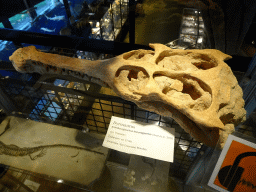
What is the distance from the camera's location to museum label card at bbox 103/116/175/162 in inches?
55.8

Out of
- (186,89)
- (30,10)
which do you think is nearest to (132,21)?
(186,89)

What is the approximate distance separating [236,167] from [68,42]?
243cm

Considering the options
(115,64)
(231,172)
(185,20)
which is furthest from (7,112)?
(185,20)

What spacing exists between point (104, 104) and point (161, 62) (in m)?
0.74

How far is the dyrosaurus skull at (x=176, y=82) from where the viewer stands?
1.31 meters

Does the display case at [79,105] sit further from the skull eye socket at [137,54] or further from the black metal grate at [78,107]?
the skull eye socket at [137,54]

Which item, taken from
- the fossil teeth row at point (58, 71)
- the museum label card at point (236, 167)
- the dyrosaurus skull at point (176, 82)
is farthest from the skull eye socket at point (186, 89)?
the fossil teeth row at point (58, 71)

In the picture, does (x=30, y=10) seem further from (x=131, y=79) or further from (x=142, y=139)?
(x=142, y=139)

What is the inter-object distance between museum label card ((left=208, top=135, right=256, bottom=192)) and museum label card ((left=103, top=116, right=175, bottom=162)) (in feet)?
1.46

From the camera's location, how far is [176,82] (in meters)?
1.49

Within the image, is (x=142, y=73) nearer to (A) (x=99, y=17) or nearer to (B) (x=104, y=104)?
(B) (x=104, y=104)

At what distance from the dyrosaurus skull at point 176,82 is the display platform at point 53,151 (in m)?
0.58

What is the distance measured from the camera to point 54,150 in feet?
5.71

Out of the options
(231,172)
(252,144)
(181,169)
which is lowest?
(181,169)
